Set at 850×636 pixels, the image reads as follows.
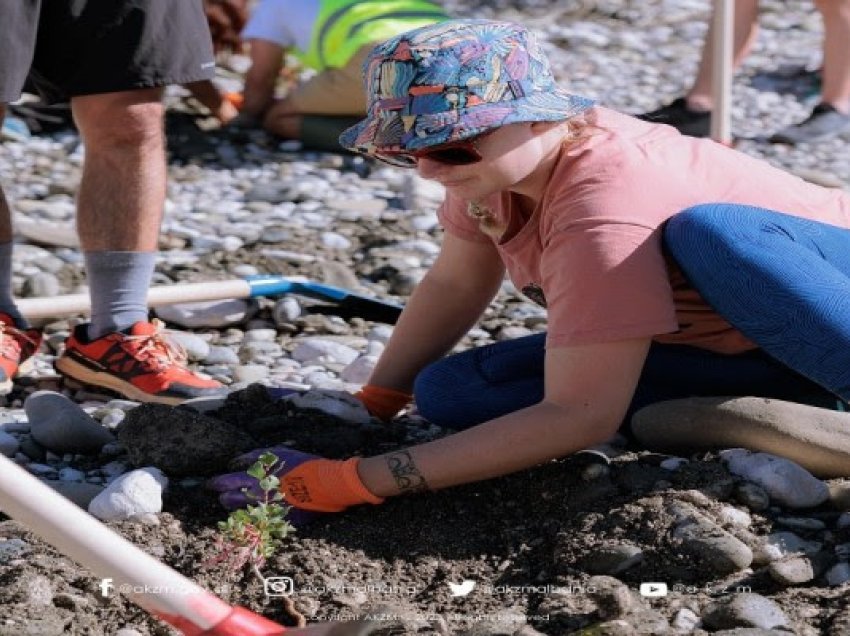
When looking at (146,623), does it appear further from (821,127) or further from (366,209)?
(821,127)

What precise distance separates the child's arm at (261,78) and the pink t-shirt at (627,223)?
4.15 meters

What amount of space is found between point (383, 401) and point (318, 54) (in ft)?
11.8

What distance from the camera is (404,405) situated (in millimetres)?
3826

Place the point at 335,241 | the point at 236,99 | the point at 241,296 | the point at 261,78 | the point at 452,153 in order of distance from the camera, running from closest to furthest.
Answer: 1. the point at 452,153
2. the point at 241,296
3. the point at 335,241
4. the point at 261,78
5. the point at 236,99

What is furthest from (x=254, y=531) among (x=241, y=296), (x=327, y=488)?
(x=241, y=296)

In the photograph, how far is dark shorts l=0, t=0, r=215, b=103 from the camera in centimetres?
393

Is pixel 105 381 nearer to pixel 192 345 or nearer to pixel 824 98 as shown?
pixel 192 345

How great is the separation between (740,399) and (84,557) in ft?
4.80

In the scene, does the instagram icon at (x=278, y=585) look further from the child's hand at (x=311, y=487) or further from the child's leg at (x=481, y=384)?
the child's leg at (x=481, y=384)

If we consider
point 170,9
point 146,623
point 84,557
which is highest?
point 170,9

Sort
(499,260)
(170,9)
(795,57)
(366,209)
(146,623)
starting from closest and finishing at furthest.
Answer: (146,623)
(499,260)
(170,9)
(366,209)
(795,57)

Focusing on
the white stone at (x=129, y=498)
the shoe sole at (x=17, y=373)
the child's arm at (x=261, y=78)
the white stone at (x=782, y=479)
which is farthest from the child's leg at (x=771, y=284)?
the child's arm at (x=261, y=78)

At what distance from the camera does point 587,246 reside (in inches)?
118

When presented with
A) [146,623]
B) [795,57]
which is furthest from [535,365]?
[795,57]
